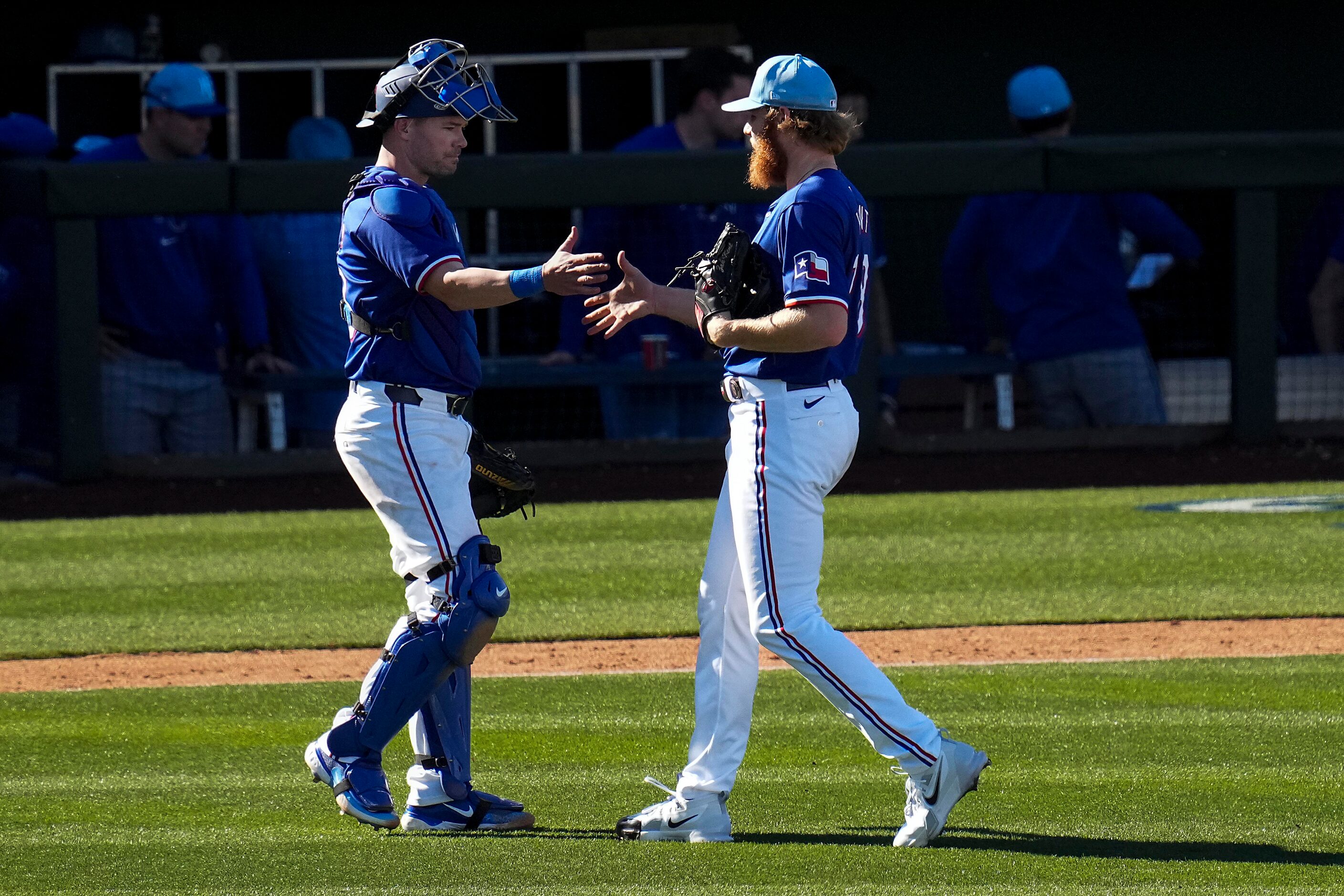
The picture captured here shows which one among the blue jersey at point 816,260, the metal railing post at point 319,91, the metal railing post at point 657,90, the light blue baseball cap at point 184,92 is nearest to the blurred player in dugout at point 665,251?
the light blue baseball cap at point 184,92

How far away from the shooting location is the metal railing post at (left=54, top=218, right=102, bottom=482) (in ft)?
35.2

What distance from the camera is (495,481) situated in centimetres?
444

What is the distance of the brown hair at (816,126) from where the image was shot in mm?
3967

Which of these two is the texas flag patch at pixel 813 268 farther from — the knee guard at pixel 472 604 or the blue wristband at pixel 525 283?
the knee guard at pixel 472 604

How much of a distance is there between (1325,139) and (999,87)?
3.65 m

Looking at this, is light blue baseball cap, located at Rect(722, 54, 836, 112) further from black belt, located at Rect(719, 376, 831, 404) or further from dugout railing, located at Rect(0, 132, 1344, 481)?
dugout railing, located at Rect(0, 132, 1344, 481)

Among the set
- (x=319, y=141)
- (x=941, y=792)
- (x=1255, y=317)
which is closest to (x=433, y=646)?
(x=941, y=792)


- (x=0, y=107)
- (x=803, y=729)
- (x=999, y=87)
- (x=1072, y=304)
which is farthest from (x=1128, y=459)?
(x=0, y=107)

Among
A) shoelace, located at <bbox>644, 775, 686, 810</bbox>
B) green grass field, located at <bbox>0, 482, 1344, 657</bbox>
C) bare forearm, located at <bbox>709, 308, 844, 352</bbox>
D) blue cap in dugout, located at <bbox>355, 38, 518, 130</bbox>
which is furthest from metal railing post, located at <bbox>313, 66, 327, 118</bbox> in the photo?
bare forearm, located at <bbox>709, 308, 844, 352</bbox>

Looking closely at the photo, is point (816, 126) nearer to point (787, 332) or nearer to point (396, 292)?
point (787, 332)

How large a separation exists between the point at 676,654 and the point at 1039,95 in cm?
535

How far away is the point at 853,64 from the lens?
1436 centimetres

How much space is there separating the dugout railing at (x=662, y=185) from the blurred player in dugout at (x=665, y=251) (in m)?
0.12

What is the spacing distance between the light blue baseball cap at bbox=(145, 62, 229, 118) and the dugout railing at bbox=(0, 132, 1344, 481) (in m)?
0.50
